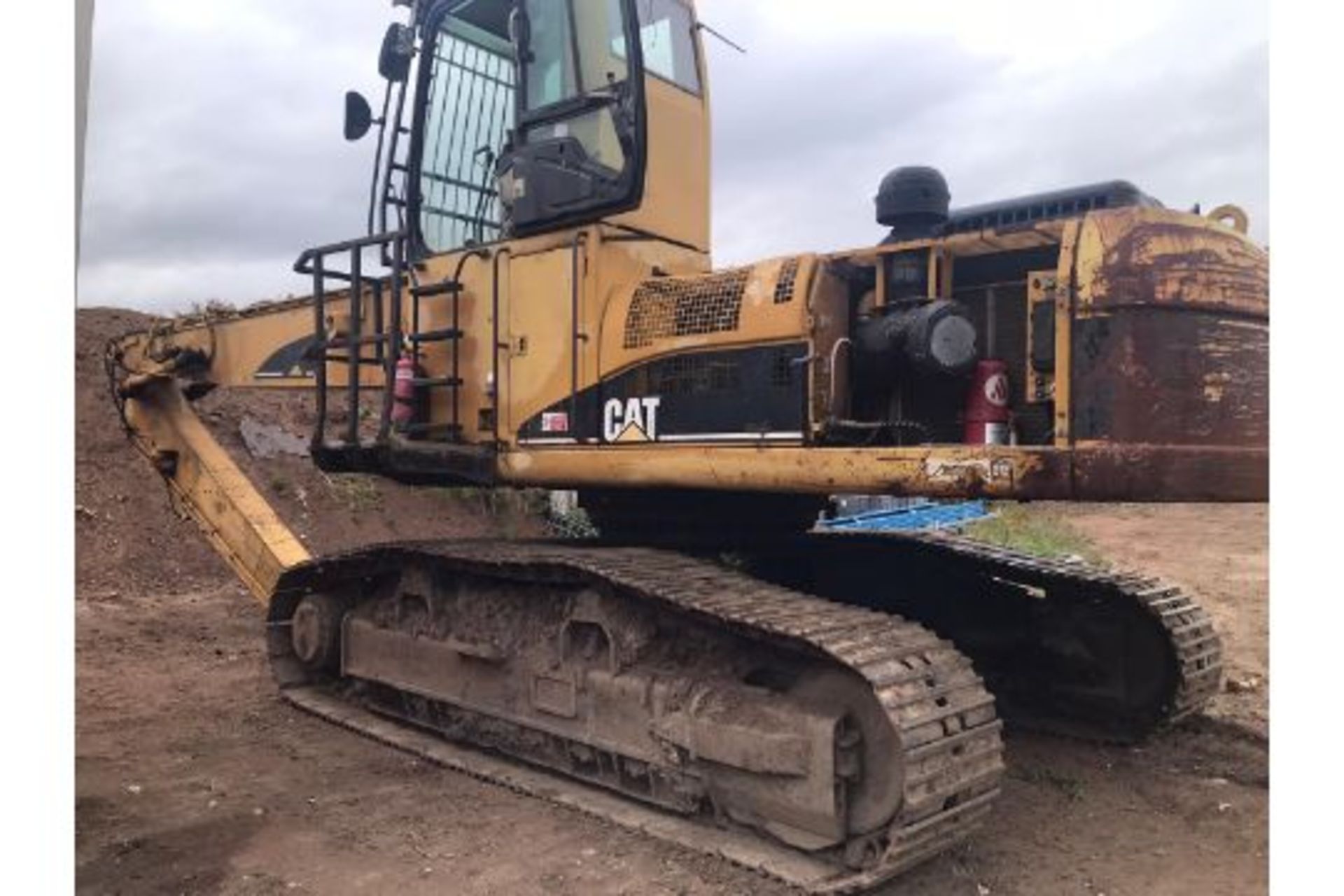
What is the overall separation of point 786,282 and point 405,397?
2.05 metres

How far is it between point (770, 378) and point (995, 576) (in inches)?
89.9

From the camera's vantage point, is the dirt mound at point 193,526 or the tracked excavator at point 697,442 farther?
the dirt mound at point 193,526

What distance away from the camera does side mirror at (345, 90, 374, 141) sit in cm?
541

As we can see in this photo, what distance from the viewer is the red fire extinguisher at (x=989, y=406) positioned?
3.67 m

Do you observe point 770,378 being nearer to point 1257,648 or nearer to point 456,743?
point 456,743

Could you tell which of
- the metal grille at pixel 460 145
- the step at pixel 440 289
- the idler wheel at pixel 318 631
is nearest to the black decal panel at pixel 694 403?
the step at pixel 440 289

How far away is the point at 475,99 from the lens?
5.46 meters

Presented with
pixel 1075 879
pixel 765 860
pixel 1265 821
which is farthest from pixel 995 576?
pixel 765 860

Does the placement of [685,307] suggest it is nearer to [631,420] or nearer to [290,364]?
[631,420]

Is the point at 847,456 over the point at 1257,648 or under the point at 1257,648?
over

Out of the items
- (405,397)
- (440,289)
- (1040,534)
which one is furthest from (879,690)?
(1040,534)

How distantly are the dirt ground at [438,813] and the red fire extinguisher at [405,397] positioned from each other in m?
1.57

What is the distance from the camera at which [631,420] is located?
4605 millimetres

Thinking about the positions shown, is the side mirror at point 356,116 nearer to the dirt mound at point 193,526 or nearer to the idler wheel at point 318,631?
the idler wheel at point 318,631
